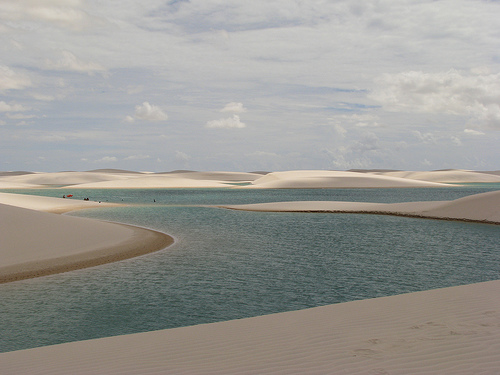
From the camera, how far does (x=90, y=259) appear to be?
1842 cm

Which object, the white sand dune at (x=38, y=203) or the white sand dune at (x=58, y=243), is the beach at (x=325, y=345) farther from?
the white sand dune at (x=38, y=203)

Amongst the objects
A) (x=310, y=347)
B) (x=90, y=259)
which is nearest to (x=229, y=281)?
(x=90, y=259)

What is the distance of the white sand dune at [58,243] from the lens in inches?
664

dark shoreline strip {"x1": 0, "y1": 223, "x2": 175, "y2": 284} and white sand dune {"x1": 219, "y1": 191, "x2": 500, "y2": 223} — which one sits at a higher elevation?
white sand dune {"x1": 219, "y1": 191, "x2": 500, "y2": 223}

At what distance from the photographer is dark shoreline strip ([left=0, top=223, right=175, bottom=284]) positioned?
15.6 meters

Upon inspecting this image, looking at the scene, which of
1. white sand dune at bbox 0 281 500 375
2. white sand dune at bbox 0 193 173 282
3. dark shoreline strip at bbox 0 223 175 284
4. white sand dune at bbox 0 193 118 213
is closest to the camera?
white sand dune at bbox 0 281 500 375

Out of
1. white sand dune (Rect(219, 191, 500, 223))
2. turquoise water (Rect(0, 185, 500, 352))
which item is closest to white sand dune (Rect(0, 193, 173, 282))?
turquoise water (Rect(0, 185, 500, 352))

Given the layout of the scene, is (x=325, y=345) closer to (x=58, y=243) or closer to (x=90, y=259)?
(x=90, y=259)

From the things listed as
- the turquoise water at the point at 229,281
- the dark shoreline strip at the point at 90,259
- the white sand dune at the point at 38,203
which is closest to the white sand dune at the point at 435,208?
the turquoise water at the point at 229,281

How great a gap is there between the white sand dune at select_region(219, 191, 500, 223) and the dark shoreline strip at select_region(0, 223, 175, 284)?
993 inches

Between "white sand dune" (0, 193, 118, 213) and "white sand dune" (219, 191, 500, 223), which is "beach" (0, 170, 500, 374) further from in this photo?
"white sand dune" (0, 193, 118, 213)

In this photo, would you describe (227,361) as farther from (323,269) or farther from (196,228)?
(196,228)

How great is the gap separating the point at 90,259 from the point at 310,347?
1406cm

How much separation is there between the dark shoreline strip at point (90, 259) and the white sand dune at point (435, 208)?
25222 millimetres
